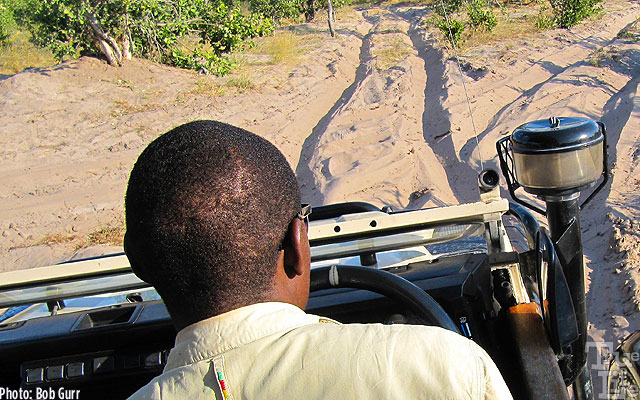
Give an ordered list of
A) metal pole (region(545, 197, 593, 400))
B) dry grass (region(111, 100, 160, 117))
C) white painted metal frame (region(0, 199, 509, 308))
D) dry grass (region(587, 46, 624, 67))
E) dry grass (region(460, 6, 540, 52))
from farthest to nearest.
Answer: dry grass (region(460, 6, 540, 52)), dry grass (region(111, 100, 160, 117)), dry grass (region(587, 46, 624, 67)), white painted metal frame (region(0, 199, 509, 308)), metal pole (region(545, 197, 593, 400))

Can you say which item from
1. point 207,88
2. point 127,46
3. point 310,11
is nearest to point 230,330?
point 207,88

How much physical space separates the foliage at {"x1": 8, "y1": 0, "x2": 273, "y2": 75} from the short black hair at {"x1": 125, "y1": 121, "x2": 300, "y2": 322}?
44.0 feet

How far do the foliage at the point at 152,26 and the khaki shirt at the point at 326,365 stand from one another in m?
13.6

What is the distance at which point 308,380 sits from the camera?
1.01m

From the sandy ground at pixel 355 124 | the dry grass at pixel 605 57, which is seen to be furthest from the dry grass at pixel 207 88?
the dry grass at pixel 605 57

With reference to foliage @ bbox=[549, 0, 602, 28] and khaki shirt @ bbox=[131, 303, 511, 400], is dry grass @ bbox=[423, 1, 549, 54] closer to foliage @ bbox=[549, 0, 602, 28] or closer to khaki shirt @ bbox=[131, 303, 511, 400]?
foliage @ bbox=[549, 0, 602, 28]

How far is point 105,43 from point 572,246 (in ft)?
46.6

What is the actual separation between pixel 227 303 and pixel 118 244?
6979 millimetres

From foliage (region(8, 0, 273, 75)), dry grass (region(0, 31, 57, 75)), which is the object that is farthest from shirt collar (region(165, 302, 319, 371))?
dry grass (region(0, 31, 57, 75))

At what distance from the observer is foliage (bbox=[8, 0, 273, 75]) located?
13.7 m

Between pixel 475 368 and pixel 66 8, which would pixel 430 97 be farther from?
pixel 475 368

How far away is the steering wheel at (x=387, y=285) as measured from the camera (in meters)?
1.56

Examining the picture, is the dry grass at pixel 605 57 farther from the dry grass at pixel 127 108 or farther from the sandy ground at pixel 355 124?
the dry grass at pixel 127 108

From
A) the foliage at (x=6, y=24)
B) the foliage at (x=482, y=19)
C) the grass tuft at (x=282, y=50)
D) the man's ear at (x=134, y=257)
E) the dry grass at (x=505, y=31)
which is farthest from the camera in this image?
the foliage at (x=6, y=24)
